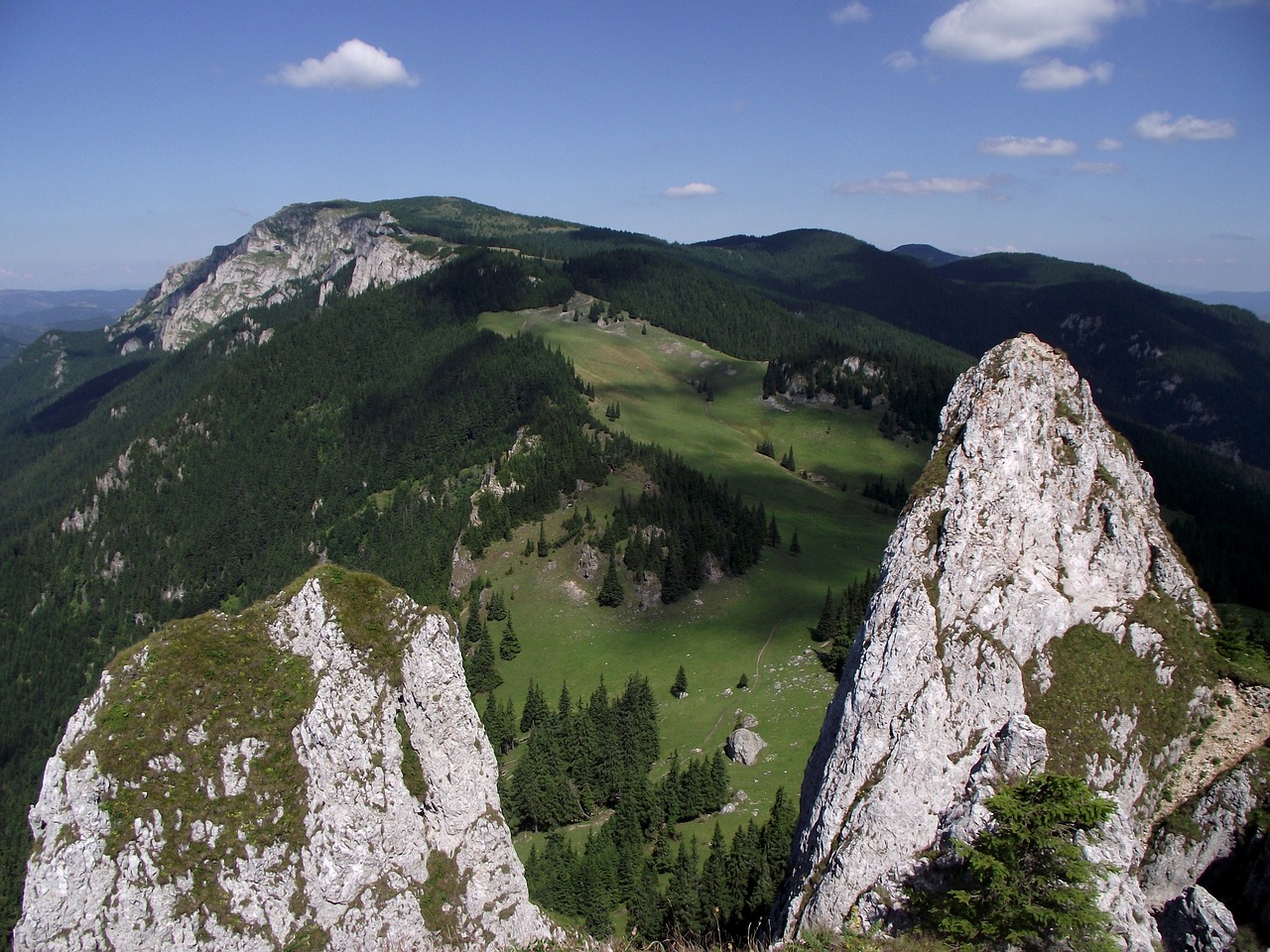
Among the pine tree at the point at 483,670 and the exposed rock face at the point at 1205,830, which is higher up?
the exposed rock face at the point at 1205,830

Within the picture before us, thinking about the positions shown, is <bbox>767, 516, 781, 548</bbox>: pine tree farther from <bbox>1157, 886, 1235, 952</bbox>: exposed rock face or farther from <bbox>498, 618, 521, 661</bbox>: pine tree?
<bbox>1157, 886, 1235, 952</bbox>: exposed rock face

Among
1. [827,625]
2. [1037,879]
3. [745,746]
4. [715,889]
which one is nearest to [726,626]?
[827,625]

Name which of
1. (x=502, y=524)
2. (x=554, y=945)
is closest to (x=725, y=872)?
(x=554, y=945)

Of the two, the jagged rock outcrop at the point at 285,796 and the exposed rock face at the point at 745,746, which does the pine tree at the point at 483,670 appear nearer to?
the exposed rock face at the point at 745,746

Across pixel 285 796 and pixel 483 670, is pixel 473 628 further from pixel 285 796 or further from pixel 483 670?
pixel 285 796

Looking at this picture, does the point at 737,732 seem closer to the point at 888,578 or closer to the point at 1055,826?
the point at 888,578

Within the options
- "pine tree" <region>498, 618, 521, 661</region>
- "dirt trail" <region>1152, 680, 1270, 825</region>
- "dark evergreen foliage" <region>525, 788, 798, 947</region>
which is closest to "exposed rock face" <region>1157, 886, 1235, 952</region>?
"dirt trail" <region>1152, 680, 1270, 825</region>

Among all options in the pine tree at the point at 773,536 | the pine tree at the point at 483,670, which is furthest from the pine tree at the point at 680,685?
the pine tree at the point at 773,536
